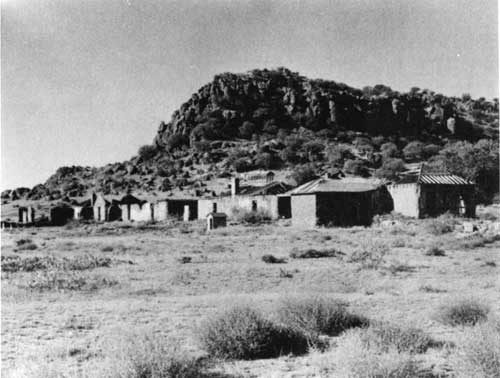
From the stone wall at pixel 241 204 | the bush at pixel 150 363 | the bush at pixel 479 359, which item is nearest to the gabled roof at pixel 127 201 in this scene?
the stone wall at pixel 241 204

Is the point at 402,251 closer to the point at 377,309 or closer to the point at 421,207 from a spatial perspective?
the point at 377,309

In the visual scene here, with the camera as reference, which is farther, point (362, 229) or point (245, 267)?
point (362, 229)

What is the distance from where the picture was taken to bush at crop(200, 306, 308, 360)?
6137 millimetres

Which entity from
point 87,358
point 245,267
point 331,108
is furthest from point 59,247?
point 331,108

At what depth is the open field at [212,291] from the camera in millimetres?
6312

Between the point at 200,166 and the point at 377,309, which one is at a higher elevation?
the point at 200,166

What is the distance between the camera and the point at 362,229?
28.7m

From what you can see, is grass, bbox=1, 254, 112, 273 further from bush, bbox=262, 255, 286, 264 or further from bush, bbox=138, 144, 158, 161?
bush, bbox=138, 144, 158, 161

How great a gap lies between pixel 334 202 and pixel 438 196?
31.7 ft

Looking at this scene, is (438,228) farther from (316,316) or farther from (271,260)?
(316,316)

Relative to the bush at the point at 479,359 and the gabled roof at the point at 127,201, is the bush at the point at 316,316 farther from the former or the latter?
the gabled roof at the point at 127,201

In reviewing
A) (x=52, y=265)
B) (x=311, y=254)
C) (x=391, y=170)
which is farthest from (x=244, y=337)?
(x=391, y=170)

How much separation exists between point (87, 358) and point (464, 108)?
116 meters

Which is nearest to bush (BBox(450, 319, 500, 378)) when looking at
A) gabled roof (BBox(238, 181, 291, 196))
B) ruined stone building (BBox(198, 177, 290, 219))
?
ruined stone building (BBox(198, 177, 290, 219))
